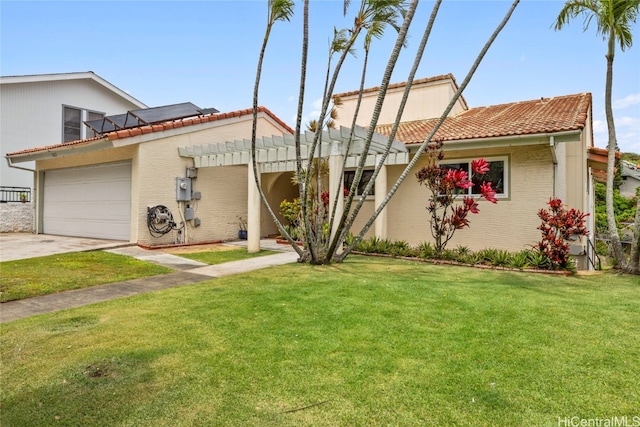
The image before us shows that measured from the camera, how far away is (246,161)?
12484mm

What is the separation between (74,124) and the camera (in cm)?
2014

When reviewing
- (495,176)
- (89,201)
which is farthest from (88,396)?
(89,201)

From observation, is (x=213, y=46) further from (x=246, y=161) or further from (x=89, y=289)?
(x=89, y=289)

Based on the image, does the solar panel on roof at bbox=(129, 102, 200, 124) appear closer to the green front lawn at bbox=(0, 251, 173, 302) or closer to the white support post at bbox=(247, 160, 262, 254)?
the white support post at bbox=(247, 160, 262, 254)

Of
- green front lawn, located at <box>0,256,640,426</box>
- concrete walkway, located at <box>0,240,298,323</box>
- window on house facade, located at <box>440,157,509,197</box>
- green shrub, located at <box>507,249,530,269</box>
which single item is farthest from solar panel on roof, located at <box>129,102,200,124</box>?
green shrub, located at <box>507,249,530,269</box>

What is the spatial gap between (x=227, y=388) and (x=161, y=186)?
11.0 m

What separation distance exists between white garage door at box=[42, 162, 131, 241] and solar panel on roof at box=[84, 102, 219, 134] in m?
1.65

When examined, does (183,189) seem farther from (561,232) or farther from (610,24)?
(610,24)

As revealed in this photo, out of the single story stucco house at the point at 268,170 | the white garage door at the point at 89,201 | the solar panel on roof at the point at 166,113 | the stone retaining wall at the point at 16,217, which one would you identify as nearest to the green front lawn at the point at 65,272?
the single story stucco house at the point at 268,170

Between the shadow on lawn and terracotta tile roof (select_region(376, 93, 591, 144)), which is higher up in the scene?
terracotta tile roof (select_region(376, 93, 591, 144))

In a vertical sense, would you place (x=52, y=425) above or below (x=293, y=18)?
below

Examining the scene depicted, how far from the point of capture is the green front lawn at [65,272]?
6.55 metres

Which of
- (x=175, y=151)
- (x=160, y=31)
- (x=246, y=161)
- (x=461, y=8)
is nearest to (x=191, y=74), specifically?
(x=160, y=31)

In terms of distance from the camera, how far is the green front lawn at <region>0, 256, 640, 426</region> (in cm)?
276
